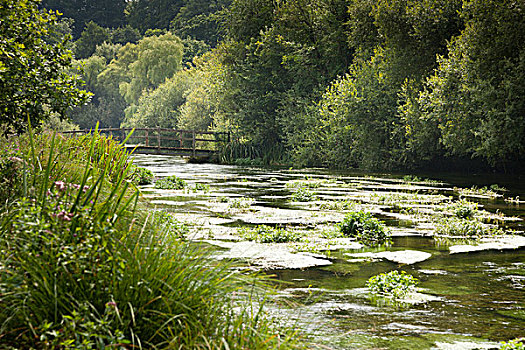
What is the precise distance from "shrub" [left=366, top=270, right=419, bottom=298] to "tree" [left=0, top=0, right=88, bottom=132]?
657 cm

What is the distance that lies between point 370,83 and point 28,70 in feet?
57.6

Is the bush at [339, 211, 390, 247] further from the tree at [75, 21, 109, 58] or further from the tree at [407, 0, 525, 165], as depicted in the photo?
the tree at [75, 21, 109, 58]

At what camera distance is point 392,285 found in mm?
5527

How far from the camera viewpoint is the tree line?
19.2 meters

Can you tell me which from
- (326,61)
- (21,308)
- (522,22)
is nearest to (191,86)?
(326,61)

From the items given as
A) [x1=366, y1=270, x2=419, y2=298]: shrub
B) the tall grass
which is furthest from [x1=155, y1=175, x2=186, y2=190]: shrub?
the tall grass

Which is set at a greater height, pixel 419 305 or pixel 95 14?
pixel 95 14

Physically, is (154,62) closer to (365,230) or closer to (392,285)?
(365,230)

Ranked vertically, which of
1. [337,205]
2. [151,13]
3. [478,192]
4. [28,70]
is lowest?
[337,205]

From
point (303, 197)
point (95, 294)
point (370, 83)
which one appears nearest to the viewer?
point (95, 294)

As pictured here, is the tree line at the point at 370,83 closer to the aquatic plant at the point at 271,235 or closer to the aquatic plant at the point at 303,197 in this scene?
the aquatic plant at the point at 303,197

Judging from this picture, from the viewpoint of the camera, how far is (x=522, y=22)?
18.5 meters

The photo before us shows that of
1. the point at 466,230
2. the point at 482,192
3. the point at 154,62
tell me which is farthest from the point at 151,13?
the point at 466,230

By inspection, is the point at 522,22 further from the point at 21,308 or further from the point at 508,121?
the point at 21,308
